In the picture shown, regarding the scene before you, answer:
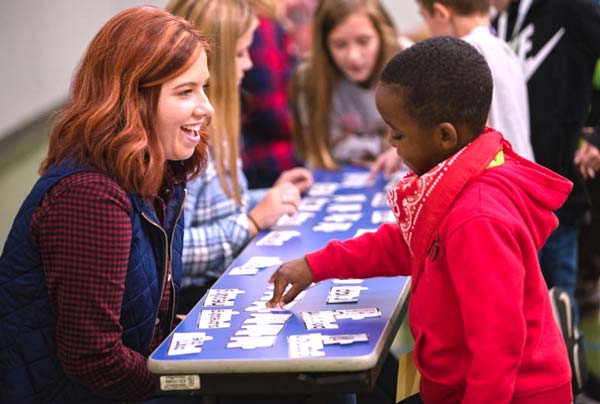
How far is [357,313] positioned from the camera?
2.06m

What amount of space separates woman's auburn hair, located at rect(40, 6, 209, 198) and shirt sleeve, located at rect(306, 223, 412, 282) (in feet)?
1.58

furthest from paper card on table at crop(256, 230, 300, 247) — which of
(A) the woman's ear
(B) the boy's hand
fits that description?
(A) the woman's ear

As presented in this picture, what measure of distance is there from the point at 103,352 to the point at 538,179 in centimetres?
105

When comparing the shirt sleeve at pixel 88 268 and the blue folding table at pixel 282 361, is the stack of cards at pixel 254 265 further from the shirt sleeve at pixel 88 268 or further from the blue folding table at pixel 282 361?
the shirt sleeve at pixel 88 268

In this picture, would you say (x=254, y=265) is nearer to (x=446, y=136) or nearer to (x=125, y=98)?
(x=125, y=98)

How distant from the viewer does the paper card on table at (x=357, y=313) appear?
6.68ft

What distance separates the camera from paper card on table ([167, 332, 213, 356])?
6.06 feet

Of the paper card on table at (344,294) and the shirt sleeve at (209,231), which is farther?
the shirt sleeve at (209,231)

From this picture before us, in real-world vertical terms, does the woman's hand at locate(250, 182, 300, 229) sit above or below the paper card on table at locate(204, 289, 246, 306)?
below

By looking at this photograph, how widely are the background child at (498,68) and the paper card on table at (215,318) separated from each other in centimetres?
131

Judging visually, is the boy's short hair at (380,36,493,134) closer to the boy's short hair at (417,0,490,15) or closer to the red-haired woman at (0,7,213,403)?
the red-haired woman at (0,7,213,403)

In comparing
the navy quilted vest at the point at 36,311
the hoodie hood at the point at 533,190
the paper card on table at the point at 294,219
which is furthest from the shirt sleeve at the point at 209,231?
the hoodie hood at the point at 533,190

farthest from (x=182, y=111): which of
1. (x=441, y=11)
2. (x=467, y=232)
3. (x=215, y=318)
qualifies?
(x=441, y=11)

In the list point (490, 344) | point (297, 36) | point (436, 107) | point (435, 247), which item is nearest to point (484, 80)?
point (436, 107)
